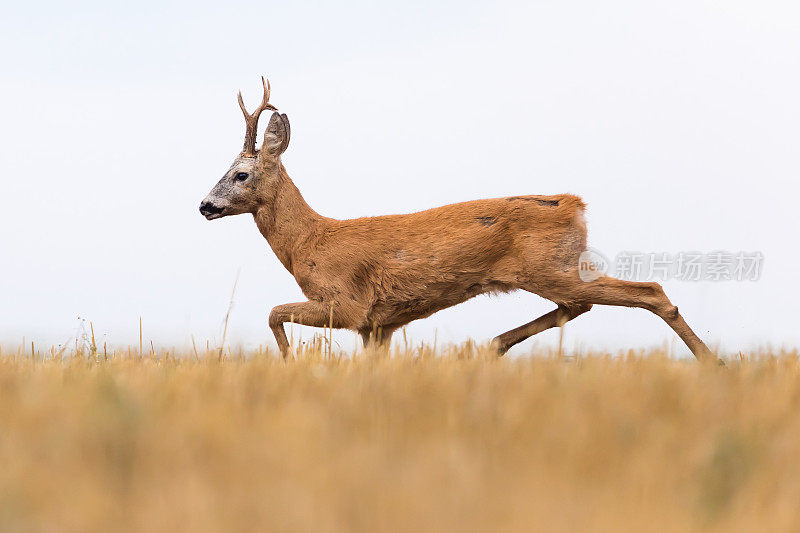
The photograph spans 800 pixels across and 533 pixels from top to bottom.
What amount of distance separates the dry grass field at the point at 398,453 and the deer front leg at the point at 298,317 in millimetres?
2783

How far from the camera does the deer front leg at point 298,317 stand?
6.27 metres

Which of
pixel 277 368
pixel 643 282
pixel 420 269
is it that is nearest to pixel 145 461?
pixel 277 368

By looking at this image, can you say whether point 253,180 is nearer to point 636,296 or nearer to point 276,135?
point 276,135

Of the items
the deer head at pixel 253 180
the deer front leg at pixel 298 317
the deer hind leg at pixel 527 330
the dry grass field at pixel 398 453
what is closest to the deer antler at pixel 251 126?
the deer head at pixel 253 180

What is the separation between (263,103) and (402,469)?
18.3 ft

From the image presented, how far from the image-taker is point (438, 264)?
20.1 ft

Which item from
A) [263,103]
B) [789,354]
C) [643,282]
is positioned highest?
[263,103]

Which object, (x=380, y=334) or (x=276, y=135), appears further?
(x=276, y=135)

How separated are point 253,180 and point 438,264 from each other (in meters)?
1.82

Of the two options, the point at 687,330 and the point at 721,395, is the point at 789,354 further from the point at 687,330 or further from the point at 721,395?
the point at 721,395

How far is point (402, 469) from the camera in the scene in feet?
6.41

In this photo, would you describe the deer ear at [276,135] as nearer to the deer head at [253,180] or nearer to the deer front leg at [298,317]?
the deer head at [253,180]

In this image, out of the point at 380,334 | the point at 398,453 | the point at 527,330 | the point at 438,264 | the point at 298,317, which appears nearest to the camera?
the point at 398,453

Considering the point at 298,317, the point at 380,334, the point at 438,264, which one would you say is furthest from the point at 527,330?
the point at 298,317
